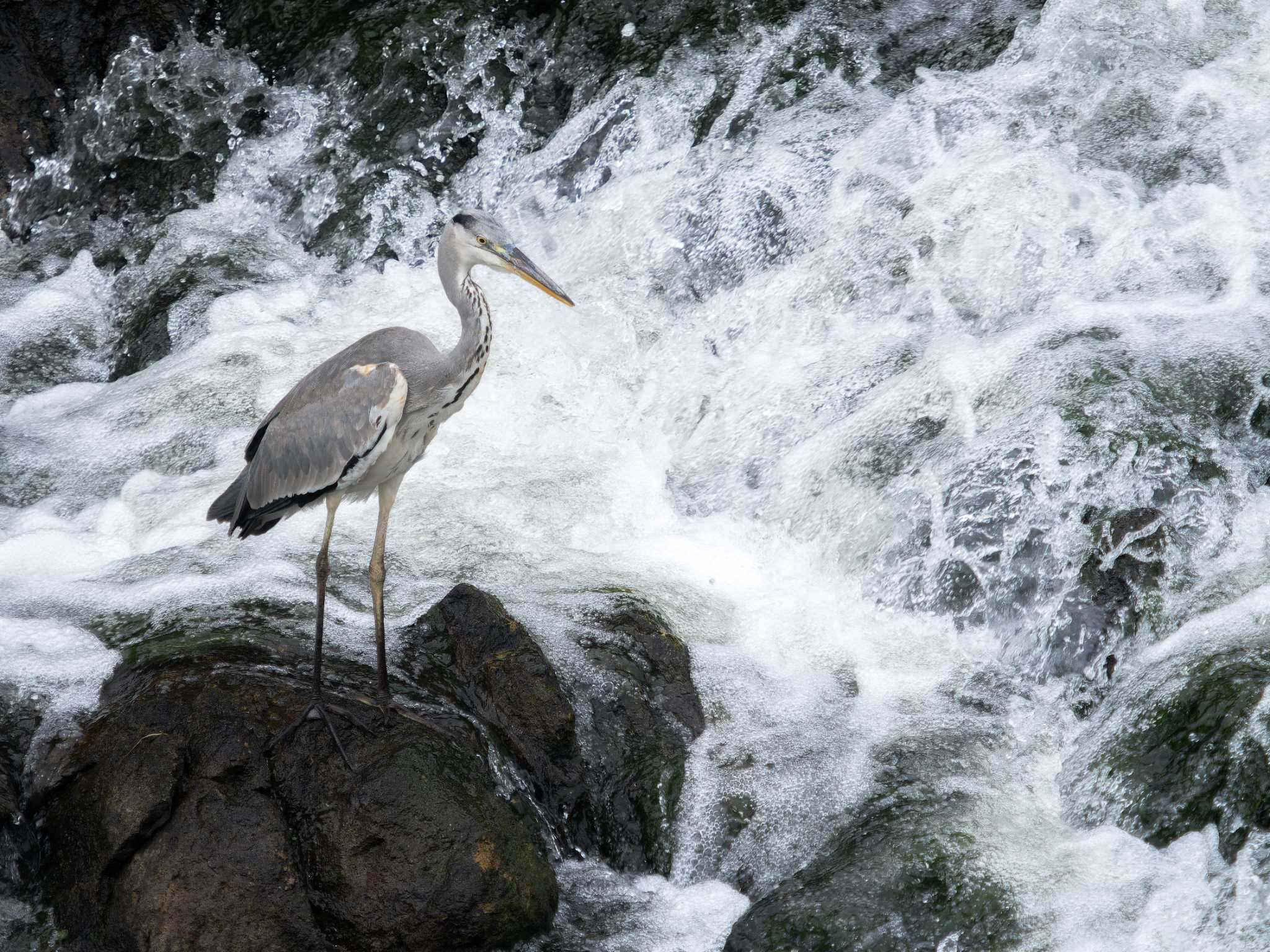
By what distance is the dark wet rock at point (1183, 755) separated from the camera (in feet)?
11.9

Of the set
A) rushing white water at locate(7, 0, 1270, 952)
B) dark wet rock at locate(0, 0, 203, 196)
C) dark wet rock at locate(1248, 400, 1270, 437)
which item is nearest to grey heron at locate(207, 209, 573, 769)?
rushing white water at locate(7, 0, 1270, 952)

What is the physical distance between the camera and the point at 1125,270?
18.9ft

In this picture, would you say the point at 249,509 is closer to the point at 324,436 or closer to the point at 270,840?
the point at 324,436

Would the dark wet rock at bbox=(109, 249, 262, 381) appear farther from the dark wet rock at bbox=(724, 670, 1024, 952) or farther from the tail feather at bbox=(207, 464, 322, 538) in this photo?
the dark wet rock at bbox=(724, 670, 1024, 952)

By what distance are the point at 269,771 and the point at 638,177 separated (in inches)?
168

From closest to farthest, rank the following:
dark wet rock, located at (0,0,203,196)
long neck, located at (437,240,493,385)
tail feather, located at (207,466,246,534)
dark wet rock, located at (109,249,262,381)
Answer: long neck, located at (437,240,493,385) < tail feather, located at (207,466,246,534) < dark wet rock, located at (109,249,262,381) < dark wet rock, located at (0,0,203,196)

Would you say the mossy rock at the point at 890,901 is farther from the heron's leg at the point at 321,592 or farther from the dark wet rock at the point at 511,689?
the heron's leg at the point at 321,592

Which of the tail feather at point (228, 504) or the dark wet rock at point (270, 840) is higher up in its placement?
the tail feather at point (228, 504)

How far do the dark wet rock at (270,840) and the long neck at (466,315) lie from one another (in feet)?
3.67

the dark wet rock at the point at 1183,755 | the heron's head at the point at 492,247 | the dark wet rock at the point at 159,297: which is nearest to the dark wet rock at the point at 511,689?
the heron's head at the point at 492,247

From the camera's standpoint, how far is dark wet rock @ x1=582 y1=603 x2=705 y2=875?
4008mm

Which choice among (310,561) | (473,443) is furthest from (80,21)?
(310,561)

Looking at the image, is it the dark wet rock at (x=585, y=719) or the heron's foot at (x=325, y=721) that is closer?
the heron's foot at (x=325, y=721)

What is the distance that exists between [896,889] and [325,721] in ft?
5.36
